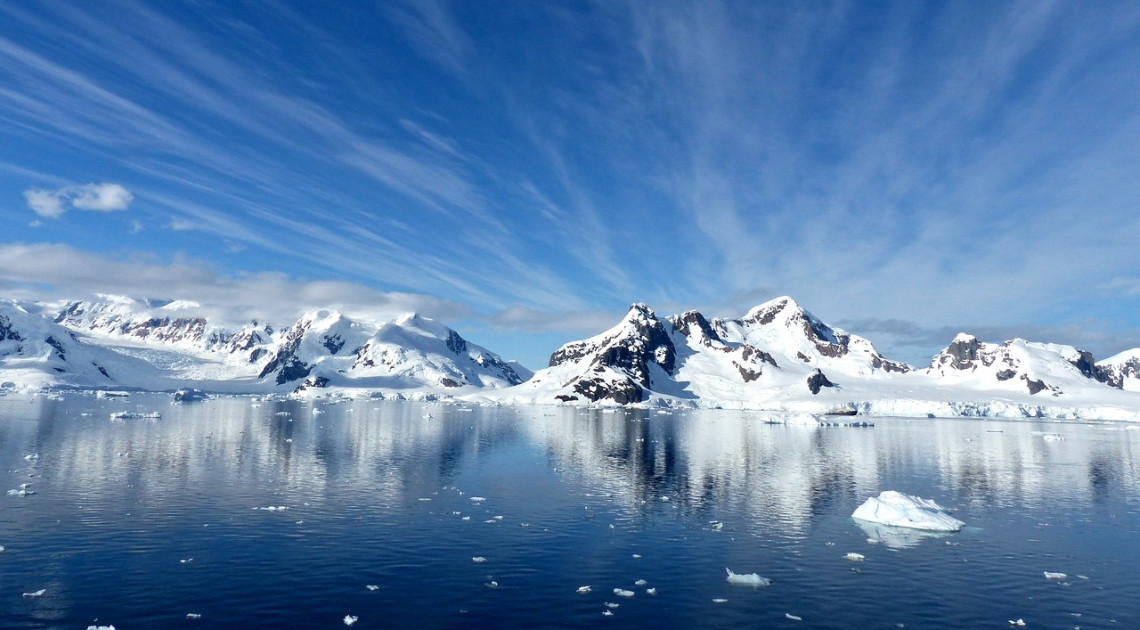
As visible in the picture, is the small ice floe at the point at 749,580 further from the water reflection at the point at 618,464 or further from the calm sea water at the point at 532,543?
the water reflection at the point at 618,464

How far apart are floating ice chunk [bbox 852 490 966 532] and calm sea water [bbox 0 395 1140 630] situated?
5.58 ft

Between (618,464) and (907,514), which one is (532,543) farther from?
(618,464)

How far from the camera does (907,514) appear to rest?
51.2 m

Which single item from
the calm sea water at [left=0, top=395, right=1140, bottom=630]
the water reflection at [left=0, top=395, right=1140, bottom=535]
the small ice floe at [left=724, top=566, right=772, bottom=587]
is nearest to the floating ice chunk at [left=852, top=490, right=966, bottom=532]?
the calm sea water at [left=0, top=395, right=1140, bottom=630]

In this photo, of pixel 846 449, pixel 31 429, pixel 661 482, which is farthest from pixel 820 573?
pixel 31 429

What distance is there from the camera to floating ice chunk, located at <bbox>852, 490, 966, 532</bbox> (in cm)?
5016

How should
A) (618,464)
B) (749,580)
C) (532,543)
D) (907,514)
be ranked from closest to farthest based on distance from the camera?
(749,580), (532,543), (907,514), (618,464)

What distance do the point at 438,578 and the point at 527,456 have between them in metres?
57.9

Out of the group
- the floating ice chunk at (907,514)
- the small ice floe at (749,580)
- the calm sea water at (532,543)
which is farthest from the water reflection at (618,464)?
the small ice floe at (749,580)

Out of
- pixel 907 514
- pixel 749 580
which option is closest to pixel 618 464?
pixel 907 514

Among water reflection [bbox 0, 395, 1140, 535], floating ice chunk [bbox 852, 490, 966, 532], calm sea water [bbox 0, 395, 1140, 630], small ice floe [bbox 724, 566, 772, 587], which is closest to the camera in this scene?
calm sea water [bbox 0, 395, 1140, 630]

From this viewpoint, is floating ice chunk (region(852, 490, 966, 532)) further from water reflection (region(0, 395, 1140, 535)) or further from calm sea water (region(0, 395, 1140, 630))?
water reflection (region(0, 395, 1140, 535))

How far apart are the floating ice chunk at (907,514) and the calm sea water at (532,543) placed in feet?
5.58

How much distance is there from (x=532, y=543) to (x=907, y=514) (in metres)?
29.9
